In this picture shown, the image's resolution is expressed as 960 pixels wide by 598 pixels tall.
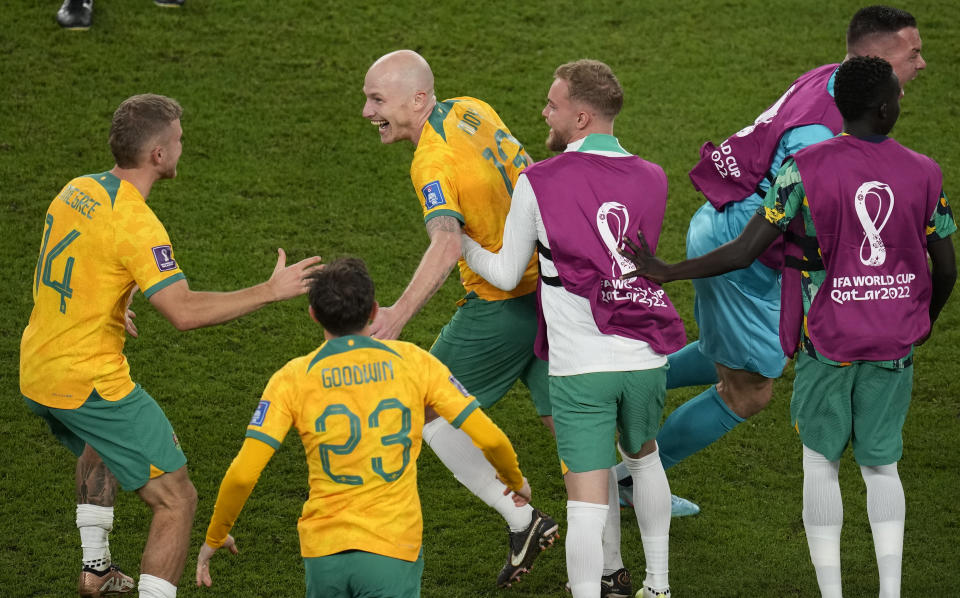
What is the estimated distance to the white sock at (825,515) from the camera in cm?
384

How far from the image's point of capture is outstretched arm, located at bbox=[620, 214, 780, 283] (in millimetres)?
3699

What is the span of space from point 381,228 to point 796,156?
3.96 meters

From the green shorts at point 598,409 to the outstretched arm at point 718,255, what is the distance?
34 cm

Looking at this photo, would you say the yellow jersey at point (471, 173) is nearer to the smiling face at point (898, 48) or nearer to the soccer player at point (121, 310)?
the soccer player at point (121, 310)

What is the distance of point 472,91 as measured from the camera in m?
8.37

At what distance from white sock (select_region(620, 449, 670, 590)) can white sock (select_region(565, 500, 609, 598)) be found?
0.26 meters

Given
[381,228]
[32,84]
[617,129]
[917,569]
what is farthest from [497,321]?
[32,84]

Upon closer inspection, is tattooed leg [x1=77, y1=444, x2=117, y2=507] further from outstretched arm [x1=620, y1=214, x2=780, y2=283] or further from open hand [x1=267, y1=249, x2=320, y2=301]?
outstretched arm [x1=620, y1=214, x2=780, y2=283]

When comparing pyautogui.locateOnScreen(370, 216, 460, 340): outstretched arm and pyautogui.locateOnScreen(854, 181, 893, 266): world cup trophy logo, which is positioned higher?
pyautogui.locateOnScreen(854, 181, 893, 266): world cup trophy logo

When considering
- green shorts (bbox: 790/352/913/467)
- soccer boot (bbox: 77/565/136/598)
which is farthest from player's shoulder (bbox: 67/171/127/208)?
green shorts (bbox: 790/352/913/467)

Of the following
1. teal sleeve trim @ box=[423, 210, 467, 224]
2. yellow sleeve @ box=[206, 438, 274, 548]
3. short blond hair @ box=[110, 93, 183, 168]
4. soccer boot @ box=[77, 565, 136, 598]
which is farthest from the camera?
soccer boot @ box=[77, 565, 136, 598]

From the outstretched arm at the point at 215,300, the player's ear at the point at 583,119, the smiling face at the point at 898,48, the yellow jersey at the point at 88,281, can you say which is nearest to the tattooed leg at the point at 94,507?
the yellow jersey at the point at 88,281

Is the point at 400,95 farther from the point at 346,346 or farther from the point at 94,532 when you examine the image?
the point at 94,532

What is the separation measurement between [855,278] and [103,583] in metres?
2.83
